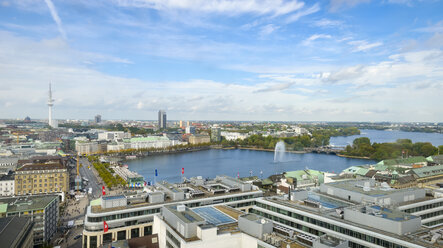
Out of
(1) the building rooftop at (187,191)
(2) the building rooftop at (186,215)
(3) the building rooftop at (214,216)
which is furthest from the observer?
(1) the building rooftop at (187,191)

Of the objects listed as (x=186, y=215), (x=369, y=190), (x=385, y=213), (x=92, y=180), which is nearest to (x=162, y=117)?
(x=92, y=180)

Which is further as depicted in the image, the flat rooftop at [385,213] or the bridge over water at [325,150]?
the bridge over water at [325,150]

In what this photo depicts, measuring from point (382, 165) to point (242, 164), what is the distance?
19408mm

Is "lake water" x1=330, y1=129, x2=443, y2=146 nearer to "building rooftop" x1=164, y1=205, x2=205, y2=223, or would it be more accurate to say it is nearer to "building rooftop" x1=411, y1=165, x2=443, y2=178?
"building rooftop" x1=411, y1=165, x2=443, y2=178

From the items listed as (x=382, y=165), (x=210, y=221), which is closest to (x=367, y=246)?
(x=210, y=221)

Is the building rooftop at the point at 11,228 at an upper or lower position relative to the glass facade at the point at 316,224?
lower

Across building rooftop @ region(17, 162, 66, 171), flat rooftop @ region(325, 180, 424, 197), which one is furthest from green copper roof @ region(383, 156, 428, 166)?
building rooftop @ region(17, 162, 66, 171)

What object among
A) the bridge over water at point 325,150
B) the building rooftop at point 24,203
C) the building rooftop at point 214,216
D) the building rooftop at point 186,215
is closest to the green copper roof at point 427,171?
the building rooftop at point 214,216

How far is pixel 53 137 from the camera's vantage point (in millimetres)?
66188

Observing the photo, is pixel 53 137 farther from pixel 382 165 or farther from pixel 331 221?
pixel 331 221

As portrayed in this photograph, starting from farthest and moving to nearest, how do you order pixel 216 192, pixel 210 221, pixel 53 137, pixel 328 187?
pixel 53 137 → pixel 216 192 → pixel 328 187 → pixel 210 221

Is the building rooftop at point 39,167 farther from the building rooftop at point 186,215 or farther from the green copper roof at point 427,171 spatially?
the green copper roof at point 427,171

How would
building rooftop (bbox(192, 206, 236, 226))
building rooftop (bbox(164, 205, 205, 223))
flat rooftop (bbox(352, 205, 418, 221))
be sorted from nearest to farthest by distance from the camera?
flat rooftop (bbox(352, 205, 418, 221)) → building rooftop (bbox(164, 205, 205, 223)) → building rooftop (bbox(192, 206, 236, 226))

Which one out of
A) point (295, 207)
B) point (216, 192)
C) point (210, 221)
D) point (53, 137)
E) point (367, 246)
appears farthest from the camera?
point (53, 137)
